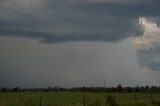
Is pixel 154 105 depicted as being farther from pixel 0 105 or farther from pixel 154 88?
pixel 154 88

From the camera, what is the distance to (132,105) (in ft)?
126

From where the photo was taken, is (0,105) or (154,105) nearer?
(0,105)

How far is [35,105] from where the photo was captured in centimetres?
3509

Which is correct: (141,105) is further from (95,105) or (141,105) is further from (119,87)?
(119,87)

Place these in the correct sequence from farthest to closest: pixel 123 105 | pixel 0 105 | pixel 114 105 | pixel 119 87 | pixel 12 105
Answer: pixel 119 87, pixel 123 105, pixel 114 105, pixel 12 105, pixel 0 105

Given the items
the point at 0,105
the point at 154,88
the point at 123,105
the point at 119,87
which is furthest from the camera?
the point at 119,87

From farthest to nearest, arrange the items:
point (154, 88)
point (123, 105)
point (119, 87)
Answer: point (119, 87) < point (154, 88) < point (123, 105)

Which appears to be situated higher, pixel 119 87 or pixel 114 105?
pixel 119 87

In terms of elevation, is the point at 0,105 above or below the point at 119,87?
below

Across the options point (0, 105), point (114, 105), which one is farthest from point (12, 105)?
point (114, 105)

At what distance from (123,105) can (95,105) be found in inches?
181

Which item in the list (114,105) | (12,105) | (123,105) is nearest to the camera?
(12,105)

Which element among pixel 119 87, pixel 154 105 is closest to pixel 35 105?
pixel 154 105

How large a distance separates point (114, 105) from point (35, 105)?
7.03 m
